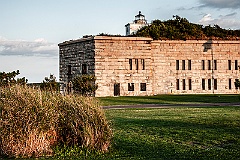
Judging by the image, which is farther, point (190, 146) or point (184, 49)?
point (184, 49)

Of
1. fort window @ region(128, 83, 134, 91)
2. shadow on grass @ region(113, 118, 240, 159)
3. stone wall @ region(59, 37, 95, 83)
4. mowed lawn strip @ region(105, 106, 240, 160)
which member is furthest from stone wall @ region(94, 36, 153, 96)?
shadow on grass @ region(113, 118, 240, 159)

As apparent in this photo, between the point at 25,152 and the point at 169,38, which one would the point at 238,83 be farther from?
the point at 25,152

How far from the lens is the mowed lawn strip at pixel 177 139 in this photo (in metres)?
14.7

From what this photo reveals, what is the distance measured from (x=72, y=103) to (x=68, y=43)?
46.9 metres

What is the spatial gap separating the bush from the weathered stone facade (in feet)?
135

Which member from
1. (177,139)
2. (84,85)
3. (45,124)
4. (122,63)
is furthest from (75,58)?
(45,124)

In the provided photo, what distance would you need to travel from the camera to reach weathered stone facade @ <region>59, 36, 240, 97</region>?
57.8 m

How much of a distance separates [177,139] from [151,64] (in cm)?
4353

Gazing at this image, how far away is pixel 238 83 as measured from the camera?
49.9 meters

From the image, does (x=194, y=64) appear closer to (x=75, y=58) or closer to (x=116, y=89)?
(x=116, y=89)

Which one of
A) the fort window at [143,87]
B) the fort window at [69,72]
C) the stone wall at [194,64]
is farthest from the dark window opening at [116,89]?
the fort window at [69,72]

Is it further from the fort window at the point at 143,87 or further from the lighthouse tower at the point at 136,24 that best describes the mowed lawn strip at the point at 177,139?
the lighthouse tower at the point at 136,24

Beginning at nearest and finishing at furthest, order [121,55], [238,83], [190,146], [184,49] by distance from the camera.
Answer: [190,146] → [238,83] → [121,55] → [184,49]

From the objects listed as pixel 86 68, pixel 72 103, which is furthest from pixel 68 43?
pixel 72 103
